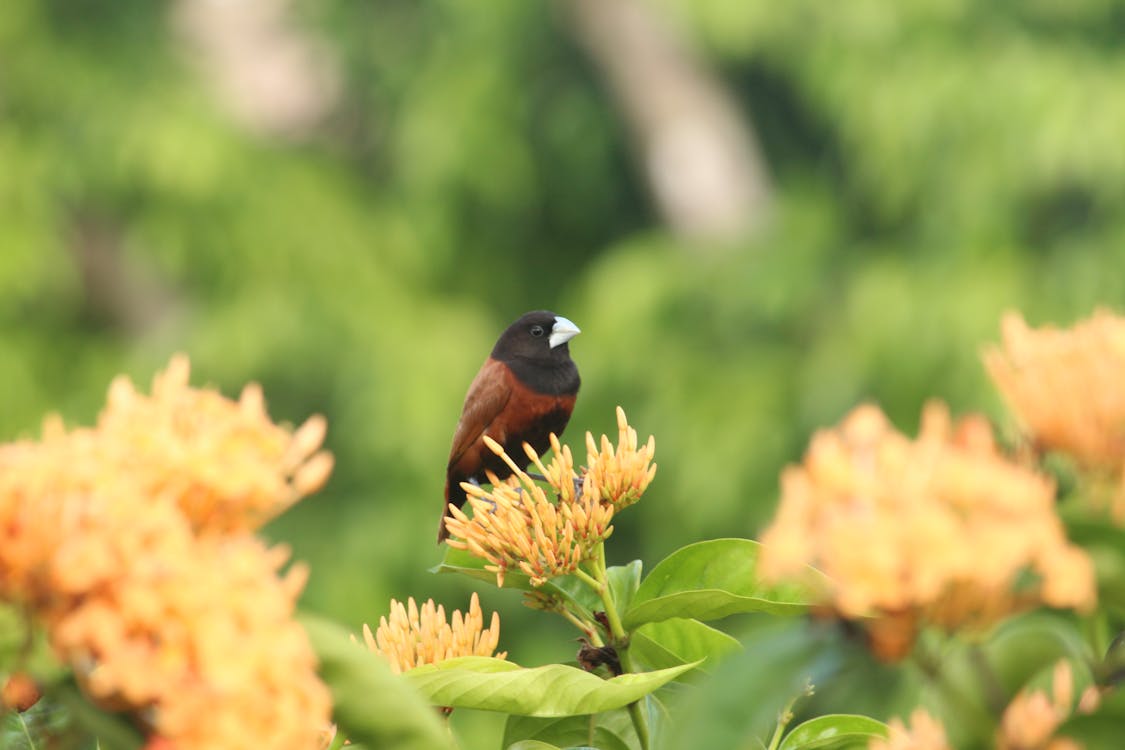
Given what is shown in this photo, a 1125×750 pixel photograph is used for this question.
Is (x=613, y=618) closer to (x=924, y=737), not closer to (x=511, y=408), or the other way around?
(x=924, y=737)

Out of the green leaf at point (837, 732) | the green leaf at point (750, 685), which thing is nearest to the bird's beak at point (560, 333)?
the green leaf at point (837, 732)

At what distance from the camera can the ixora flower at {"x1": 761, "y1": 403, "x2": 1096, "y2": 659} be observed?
2.31ft

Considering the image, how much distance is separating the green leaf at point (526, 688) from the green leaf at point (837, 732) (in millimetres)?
155

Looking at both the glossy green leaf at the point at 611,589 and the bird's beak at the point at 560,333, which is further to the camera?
the bird's beak at the point at 560,333

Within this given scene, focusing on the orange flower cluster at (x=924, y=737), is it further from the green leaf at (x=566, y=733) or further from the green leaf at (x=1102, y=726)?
the green leaf at (x=566, y=733)

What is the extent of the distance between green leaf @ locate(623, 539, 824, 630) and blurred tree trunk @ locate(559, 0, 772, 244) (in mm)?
8232

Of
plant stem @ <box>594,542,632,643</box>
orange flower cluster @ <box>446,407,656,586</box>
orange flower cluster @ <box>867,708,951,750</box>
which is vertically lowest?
orange flower cluster @ <box>867,708,951,750</box>

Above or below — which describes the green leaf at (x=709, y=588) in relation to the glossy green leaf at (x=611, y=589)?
below

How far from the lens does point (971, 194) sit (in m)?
8.24

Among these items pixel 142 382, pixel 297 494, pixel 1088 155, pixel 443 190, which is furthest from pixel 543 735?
pixel 443 190

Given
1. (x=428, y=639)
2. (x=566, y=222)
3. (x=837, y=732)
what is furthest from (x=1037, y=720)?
(x=566, y=222)

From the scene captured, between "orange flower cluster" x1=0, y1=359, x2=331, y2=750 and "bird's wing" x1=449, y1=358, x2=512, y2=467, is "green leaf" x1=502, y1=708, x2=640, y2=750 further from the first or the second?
"bird's wing" x1=449, y1=358, x2=512, y2=467

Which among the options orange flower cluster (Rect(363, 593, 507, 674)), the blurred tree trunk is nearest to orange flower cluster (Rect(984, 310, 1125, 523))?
orange flower cluster (Rect(363, 593, 507, 674))

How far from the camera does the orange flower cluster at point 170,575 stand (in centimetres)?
72
